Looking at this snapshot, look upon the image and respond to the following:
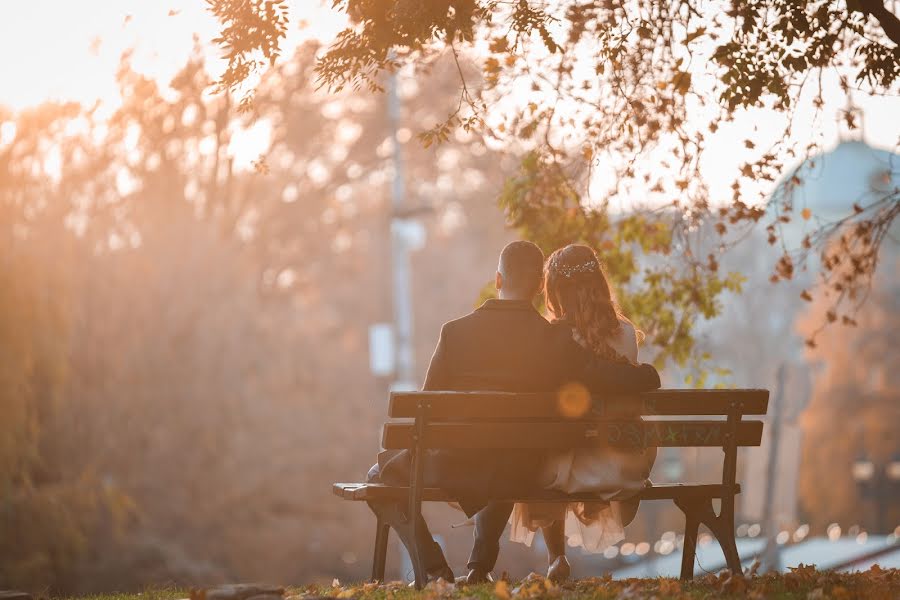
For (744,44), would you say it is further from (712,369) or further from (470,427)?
(712,369)

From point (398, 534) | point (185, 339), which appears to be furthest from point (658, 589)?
point (185, 339)

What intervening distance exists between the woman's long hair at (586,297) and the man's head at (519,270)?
0.34 feet

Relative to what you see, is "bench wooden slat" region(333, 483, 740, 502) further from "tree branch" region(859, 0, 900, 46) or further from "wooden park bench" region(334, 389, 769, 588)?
"tree branch" region(859, 0, 900, 46)

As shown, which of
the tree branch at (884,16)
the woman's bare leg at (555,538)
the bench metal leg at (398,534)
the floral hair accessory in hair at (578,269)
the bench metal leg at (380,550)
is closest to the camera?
the bench metal leg at (398,534)

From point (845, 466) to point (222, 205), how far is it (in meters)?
23.1

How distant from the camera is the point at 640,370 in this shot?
695 cm

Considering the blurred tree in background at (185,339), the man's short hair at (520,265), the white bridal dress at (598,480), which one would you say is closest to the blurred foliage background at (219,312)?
the blurred tree in background at (185,339)

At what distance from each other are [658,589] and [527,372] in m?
1.15

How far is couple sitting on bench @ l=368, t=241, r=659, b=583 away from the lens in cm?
689

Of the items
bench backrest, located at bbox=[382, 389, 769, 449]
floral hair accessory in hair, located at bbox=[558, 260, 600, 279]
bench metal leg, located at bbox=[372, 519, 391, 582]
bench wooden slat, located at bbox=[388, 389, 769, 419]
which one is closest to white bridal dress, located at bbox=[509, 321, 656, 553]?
bench backrest, located at bbox=[382, 389, 769, 449]

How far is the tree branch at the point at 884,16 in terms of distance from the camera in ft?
25.1

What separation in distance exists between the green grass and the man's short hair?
137 centimetres

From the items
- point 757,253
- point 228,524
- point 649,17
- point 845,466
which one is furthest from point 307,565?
point 757,253

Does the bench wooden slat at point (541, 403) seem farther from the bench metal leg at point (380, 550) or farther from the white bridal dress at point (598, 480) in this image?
the bench metal leg at point (380, 550)
